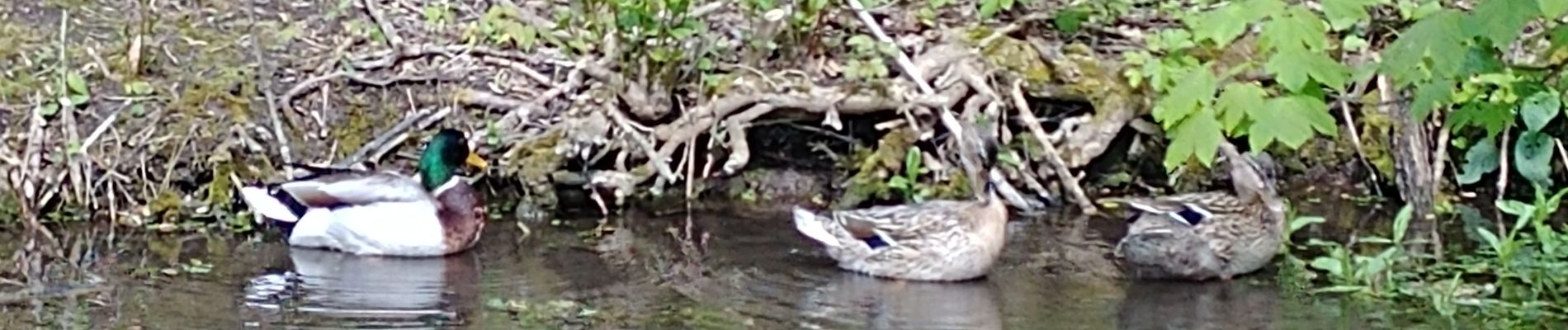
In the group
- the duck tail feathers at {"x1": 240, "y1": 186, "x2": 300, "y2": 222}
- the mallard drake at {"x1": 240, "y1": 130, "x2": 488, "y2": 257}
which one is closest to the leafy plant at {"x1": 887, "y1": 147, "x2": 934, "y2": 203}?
the mallard drake at {"x1": 240, "y1": 130, "x2": 488, "y2": 257}

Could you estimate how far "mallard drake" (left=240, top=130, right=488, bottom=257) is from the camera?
7703 millimetres

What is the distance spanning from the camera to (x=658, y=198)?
8.62 meters

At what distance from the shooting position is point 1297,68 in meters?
4.86

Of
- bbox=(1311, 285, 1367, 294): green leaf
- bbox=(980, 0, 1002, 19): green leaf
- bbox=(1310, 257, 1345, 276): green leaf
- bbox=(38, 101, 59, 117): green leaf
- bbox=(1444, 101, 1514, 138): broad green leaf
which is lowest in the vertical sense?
bbox=(1311, 285, 1367, 294): green leaf

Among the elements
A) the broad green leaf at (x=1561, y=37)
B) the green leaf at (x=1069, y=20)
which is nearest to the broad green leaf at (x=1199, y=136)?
the broad green leaf at (x=1561, y=37)

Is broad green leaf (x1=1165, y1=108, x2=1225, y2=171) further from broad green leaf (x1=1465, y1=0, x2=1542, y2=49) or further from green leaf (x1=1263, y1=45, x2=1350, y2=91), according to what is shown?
broad green leaf (x1=1465, y1=0, x2=1542, y2=49)

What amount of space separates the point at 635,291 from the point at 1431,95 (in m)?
2.68

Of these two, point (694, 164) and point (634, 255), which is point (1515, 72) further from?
point (694, 164)

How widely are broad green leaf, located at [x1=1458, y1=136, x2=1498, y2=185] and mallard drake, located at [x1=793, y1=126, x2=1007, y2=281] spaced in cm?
254

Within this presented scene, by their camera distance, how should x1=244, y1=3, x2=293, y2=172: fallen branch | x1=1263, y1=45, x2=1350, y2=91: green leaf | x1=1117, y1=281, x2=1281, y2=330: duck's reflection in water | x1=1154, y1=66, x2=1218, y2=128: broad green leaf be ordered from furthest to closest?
1. x1=244, y1=3, x2=293, y2=172: fallen branch
2. x1=1117, y1=281, x2=1281, y2=330: duck's reflection in water
3. x1=1154, y1=66, x2=1218, y2=128: broad green leaf
4. x1=1263, y1=45, x2=1350, y2=91: green leaf

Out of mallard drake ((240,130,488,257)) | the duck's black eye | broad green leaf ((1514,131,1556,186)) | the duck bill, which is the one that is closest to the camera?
the duck's black eye

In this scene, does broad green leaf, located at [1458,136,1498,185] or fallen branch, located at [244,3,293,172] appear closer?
fallen branch, located at [244,3,293,172]

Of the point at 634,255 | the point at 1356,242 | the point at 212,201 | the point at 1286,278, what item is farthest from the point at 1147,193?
the point at 212,201

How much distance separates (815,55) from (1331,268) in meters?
3.07
